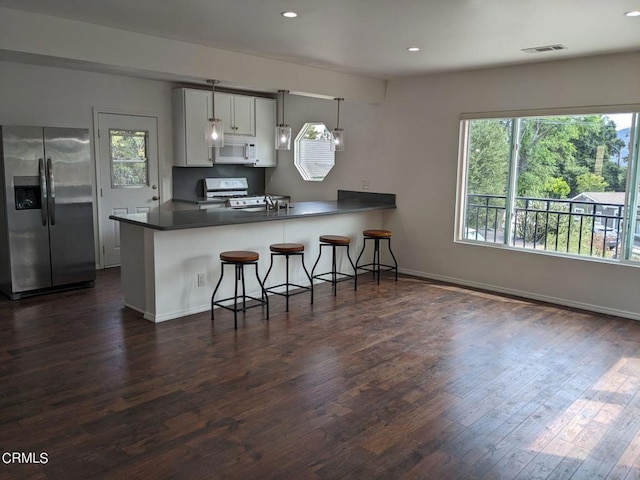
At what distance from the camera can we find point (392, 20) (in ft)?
12.0

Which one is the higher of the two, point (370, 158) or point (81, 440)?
point (370, 158)

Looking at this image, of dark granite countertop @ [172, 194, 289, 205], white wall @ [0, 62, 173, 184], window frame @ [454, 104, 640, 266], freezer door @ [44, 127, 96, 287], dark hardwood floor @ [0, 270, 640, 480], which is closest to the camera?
dark hardwood floor @ [0, 270, 640, 480]

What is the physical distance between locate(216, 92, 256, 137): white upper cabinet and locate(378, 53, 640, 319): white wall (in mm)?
2007

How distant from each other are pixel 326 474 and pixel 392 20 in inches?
118

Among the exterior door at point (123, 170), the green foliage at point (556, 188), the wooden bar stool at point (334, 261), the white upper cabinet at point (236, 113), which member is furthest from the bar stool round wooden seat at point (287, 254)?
the green foliage at point (556, 188)

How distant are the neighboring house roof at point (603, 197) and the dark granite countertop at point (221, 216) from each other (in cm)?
225

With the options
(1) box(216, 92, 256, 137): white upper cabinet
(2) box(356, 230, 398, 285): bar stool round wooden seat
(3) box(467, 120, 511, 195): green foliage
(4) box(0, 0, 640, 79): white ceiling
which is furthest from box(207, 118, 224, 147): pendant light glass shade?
(3) box(467, 120, 511, 195): green foliage

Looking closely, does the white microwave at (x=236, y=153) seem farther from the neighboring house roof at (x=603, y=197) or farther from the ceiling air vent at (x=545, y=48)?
the neighboring house roof at (x=603, y=197)

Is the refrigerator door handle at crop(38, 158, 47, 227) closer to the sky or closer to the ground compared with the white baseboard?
closer to the sky

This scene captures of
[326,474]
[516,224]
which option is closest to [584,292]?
[516,224]

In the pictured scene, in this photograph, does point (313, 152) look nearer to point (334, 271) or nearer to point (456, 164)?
point (456, 164)

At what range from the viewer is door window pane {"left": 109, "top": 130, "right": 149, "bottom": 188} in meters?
6.29

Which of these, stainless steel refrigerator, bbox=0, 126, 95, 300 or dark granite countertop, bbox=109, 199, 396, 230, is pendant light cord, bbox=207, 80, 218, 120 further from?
stainless steel refrigerator, bbox=0, 126, 95, 300

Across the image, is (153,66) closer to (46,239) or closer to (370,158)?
(46,239)
